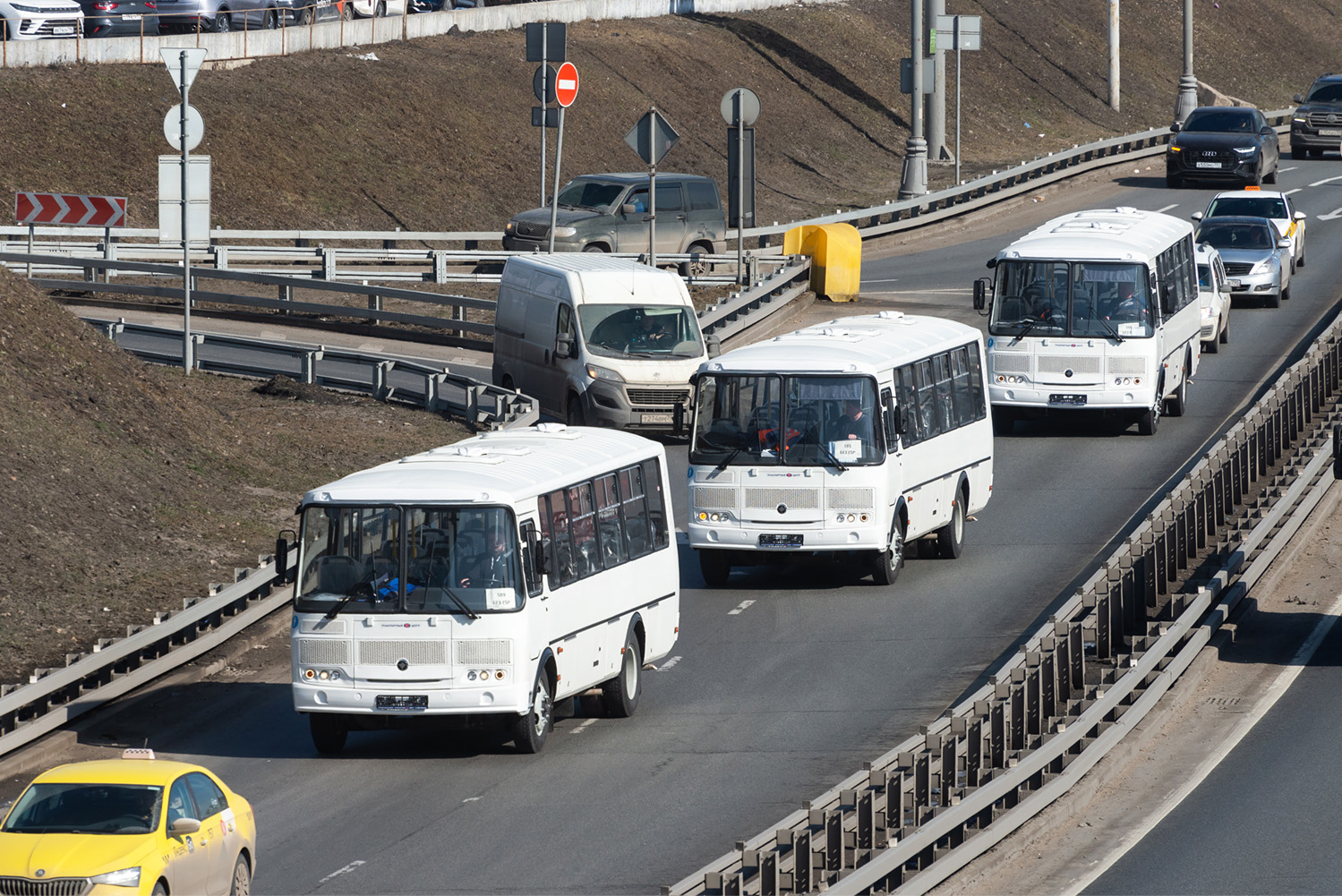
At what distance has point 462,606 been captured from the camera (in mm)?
16031

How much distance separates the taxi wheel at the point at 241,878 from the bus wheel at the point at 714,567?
9.70 metres

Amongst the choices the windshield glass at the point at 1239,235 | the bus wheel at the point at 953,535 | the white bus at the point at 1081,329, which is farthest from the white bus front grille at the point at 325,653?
the windshield glass at the point at 1239,235

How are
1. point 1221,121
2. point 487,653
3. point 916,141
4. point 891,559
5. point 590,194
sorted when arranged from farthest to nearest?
point 1221,121
point 916,141
point 590,194
point 891,559
point 487,653

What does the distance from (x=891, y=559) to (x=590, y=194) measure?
19996mm

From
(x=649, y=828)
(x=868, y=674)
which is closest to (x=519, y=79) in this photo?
(x=868, y=674)

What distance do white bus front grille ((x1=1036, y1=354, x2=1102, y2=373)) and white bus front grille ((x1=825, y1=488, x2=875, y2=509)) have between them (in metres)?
8.33

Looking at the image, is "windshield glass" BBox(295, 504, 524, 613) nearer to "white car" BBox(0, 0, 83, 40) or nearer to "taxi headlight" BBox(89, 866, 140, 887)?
"taxi headlight" BBox(89, 866, 140, 887)

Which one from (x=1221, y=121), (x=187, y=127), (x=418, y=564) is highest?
(x=1221, y=121)

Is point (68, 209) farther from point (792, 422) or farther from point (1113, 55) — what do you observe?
point (1113, 55)

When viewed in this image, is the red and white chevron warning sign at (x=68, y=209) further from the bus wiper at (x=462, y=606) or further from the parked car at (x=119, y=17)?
the bus wiper at (x=462, y=606)

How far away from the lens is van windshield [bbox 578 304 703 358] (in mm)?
29203

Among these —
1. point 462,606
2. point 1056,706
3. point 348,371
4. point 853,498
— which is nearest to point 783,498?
point 853,498

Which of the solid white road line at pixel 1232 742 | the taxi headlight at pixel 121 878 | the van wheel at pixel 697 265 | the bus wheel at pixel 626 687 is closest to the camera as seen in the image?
the taxi headlight at pixel 121 878

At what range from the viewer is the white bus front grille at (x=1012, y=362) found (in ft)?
95.3
